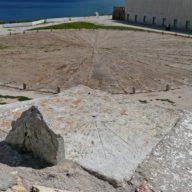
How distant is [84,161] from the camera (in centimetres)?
848

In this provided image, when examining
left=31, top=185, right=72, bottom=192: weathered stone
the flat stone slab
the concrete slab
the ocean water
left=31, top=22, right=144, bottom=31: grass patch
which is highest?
the flat stone slab

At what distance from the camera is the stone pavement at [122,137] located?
8.41 meters

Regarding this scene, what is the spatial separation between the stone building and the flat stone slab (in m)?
39.4

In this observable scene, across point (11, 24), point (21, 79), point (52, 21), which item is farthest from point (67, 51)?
point (52, 21)

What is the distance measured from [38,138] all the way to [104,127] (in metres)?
2.01

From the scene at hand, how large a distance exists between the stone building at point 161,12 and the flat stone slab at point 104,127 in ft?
129

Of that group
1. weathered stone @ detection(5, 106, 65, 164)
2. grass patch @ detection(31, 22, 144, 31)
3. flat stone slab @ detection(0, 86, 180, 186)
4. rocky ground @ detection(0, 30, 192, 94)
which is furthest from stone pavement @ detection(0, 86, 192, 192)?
grass patch @ detection(31, 22, 144, 31)

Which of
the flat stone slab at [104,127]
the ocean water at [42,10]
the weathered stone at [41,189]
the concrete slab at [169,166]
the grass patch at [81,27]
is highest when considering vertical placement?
the flat stone slab at [104,127]

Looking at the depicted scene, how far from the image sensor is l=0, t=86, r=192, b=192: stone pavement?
8.41 m

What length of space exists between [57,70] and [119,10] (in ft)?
102

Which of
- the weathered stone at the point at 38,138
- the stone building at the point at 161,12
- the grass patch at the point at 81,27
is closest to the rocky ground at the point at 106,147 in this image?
the weathered stone at the point at 38,138

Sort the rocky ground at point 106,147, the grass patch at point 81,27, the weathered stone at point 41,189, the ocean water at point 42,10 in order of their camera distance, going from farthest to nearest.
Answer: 1. the ocean water at point 42,10
2. the grass patch at point 81,27
3. the rocky ground at point 106,147
4. the weathered stone at point 41,189

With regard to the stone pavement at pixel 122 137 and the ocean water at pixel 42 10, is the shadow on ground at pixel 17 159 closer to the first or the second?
the stone pavement at pixel 122 137

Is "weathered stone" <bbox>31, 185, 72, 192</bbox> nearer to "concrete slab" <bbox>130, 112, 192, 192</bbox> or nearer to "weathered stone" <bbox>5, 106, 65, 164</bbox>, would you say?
"weathered stone" <bbox>5, 106, 65, 164</bbox>
